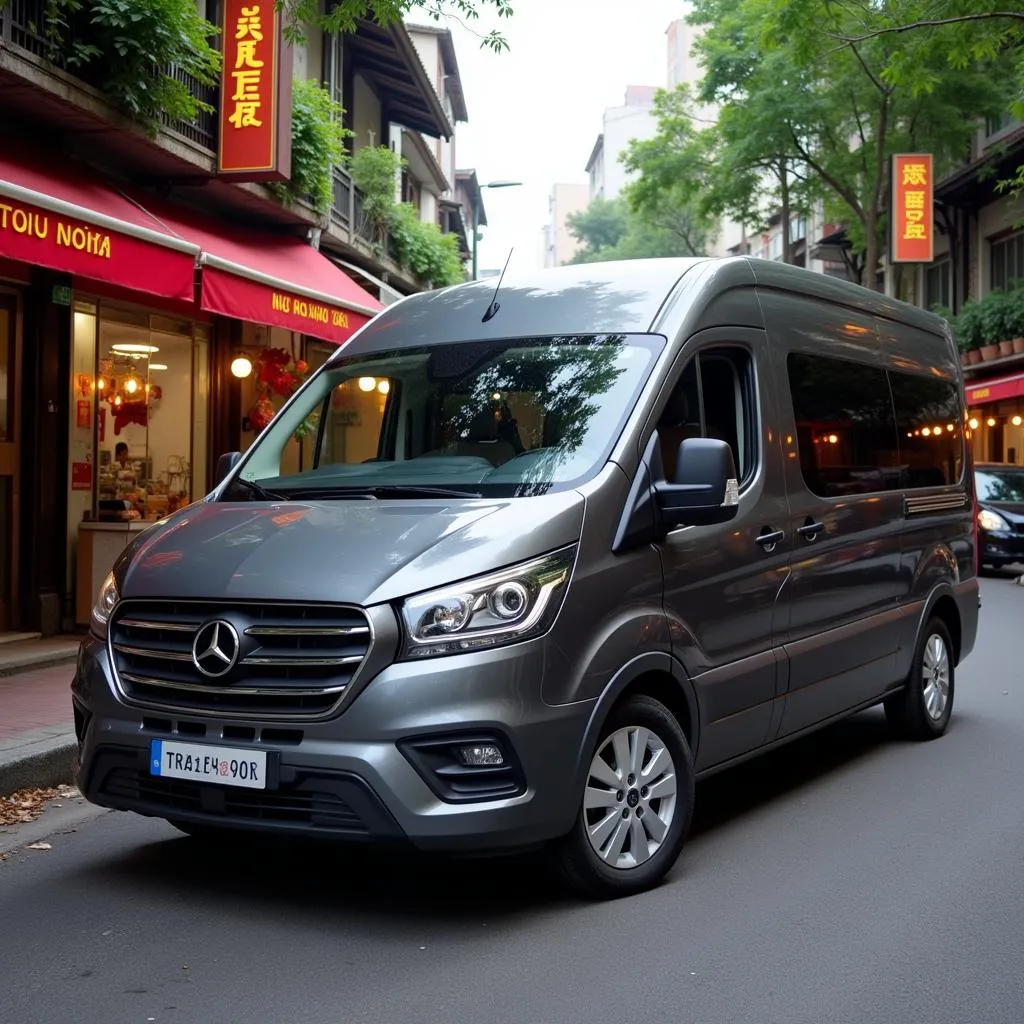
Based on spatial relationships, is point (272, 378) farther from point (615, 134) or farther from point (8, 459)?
point (615, 134)

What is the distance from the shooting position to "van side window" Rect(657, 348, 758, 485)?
5.59 meters

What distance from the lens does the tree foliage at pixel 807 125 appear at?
31.2 meters

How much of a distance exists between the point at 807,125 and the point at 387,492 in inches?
1193

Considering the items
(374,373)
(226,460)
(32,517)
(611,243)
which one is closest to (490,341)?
(374,373)

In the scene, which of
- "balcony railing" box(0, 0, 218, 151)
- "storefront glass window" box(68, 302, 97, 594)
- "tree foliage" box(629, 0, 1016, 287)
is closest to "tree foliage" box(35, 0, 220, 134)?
"balcony railing" box(0, 0, 218, 151)

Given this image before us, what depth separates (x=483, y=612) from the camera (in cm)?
449

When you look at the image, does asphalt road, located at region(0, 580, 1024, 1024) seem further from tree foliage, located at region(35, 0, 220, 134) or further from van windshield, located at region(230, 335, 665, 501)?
tree foliage, located at region(35, 0, 220, 134)

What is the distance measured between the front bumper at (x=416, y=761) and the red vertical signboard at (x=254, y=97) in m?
10.2

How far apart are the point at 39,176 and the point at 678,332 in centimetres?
671

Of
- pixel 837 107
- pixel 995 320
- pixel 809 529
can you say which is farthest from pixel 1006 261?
pixel 809 529

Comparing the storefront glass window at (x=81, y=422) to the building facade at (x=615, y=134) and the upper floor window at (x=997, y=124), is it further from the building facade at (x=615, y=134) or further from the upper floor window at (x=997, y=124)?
the building facade at (x=615, y=134)

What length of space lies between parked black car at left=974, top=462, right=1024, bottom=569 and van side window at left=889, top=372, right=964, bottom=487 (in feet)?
39.4

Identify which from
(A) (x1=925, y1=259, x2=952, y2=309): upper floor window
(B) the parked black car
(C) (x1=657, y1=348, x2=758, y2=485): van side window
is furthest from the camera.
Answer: (A) (x1=925, y1=259, x2=952, y2=309): upper floor window

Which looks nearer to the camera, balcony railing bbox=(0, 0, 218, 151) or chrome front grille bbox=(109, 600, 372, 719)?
chrome front grille bbox=(109, 600, 372, 719)
